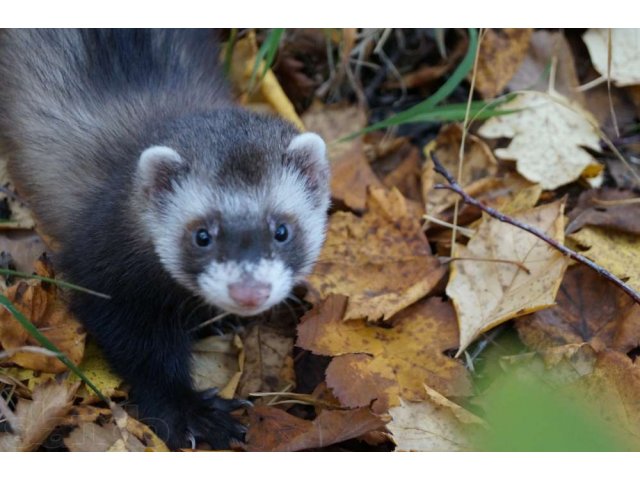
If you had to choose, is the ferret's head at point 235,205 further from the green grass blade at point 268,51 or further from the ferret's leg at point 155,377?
the green grass blade at point 268,51

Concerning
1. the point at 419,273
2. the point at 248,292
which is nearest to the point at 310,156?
the point at 248,292

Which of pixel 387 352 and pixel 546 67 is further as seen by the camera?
pixel 546 67

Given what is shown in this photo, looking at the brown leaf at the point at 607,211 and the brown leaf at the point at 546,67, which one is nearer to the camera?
the brown leaf at the point at 607,211

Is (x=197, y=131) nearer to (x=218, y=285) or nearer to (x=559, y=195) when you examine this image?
(x=218, y=285)

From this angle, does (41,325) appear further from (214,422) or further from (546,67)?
(546,67)

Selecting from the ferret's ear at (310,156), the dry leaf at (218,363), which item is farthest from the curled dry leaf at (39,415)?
the ferret's ear at (310,156)

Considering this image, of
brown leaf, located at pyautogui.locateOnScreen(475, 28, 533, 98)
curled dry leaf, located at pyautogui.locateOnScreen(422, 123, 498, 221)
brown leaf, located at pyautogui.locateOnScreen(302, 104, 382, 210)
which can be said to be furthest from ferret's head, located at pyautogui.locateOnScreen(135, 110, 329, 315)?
brown leaf, located at pyautogui.locateOnScreen(475, 28, 533, 98)
